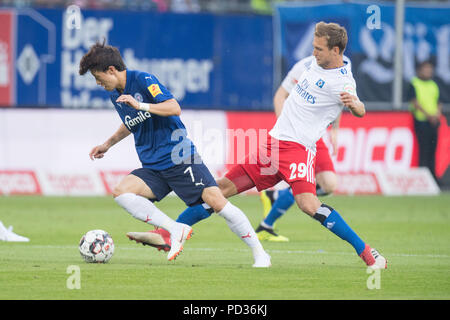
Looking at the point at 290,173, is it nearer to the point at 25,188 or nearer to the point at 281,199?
the point at 281,199

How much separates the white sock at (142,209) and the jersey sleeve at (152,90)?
0.92 m

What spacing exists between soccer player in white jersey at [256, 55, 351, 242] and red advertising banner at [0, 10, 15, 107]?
38.6 feet

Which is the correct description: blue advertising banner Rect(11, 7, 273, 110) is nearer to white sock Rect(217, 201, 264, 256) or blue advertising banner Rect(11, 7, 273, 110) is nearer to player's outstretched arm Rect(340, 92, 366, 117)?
white sock Rect(217, 201, 264, 256)

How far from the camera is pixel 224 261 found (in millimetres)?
9852

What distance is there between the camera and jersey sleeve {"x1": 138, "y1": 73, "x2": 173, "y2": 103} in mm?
8891

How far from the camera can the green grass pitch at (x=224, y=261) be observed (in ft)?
25.3

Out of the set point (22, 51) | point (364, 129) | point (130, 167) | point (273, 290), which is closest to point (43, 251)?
point (273, 290)

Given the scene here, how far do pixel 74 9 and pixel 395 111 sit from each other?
8.00 meters

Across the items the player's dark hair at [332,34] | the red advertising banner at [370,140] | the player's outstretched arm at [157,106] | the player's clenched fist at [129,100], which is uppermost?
the player's dark hair at [332,34]

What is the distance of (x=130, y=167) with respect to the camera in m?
18.5

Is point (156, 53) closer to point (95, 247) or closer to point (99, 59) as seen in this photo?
point (95, 247)

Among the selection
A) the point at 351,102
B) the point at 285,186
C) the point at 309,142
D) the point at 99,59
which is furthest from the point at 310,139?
the point at 285,186

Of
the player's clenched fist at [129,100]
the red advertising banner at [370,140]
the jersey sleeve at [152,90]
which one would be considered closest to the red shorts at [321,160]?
the jersey sleeve at [152,90]

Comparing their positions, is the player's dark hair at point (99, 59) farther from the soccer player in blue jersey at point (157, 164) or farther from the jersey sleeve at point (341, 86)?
the jersey sleeve at point (341, 86)
